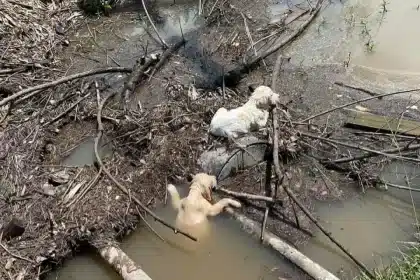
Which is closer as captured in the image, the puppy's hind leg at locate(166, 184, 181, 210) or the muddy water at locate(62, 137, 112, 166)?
the puppy's hind leg at locate(166, 184, 181, 210)

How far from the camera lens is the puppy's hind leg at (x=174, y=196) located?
16.7 feet

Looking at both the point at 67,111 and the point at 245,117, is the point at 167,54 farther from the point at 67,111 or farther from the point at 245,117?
the point at 245,117

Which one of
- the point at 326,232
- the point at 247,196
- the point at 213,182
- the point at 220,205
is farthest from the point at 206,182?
the point at 326,232

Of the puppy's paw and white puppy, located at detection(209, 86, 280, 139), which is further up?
white puppy, located at detection(209, 86, 280, 139)

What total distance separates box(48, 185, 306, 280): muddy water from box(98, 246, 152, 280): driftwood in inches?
5.0

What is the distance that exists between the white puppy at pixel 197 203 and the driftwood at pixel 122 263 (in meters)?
0.59

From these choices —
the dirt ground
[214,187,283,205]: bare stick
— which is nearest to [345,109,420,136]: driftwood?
the dirt ground

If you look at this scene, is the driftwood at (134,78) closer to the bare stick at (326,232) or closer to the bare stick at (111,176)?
the bare stick at (111,176)

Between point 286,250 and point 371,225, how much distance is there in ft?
3.16

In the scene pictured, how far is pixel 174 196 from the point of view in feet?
16.9

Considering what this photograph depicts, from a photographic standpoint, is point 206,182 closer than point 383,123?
Yes

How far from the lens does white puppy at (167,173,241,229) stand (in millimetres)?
4848

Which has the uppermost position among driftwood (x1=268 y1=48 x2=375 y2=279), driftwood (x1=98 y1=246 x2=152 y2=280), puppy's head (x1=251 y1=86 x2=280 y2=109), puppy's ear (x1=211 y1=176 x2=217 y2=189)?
puppy's head (x1=251 y1=86 x2=280 y2=109)

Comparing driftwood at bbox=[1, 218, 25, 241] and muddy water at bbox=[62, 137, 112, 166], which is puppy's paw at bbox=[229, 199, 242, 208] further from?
driftwood at bbox=[1, 218, 25, 241]
